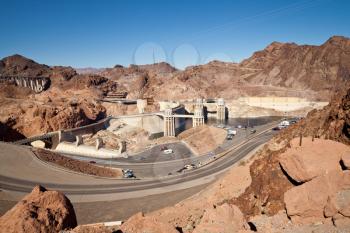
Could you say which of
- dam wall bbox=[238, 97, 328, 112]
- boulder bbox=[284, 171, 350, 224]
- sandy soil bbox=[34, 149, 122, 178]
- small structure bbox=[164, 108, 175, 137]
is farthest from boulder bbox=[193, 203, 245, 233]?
dam wall bbox=[238, 97, 328, 112]

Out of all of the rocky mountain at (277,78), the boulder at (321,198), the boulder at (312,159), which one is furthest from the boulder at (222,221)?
the rocky mountain at (277,78)

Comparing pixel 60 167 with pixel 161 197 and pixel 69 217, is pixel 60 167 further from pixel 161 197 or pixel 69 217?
pixel 69 217

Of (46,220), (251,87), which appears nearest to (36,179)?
(46,220)

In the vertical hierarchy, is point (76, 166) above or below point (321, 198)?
below

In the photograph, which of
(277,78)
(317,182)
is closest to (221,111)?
(277,78)

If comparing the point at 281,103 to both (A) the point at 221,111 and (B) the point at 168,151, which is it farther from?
(B) the point at 168,151

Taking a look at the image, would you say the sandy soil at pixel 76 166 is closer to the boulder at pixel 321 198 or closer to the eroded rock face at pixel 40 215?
the eroded rock face at pixel 40 215
